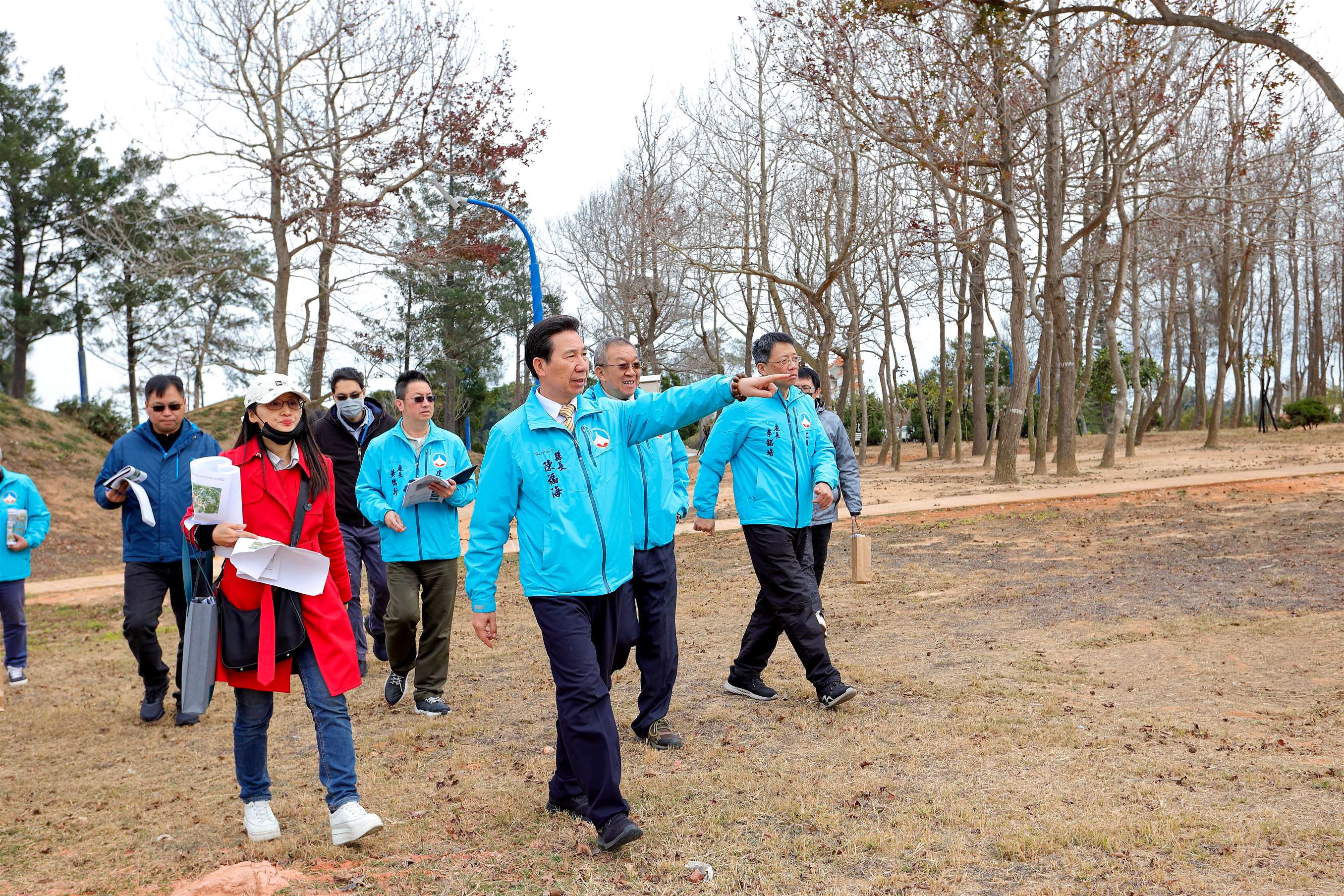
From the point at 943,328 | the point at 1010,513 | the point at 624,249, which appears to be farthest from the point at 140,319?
the point at 1010,513

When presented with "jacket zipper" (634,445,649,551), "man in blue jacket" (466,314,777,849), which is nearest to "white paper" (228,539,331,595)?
"man in blue jacket" (466,314,777,849)

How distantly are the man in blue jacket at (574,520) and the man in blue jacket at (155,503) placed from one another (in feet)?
10.0

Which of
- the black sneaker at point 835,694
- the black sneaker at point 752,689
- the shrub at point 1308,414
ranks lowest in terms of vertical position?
the black sneaker at point 752,689

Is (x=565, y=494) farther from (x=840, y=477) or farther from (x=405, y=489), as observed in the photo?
(x=840, y=477)

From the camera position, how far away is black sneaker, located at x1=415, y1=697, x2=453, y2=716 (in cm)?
625

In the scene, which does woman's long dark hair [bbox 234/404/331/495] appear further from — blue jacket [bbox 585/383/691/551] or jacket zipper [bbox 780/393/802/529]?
jacket zipper [bbox 780/393/802/529]

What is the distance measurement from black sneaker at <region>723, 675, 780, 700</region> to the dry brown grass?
0.39 feet

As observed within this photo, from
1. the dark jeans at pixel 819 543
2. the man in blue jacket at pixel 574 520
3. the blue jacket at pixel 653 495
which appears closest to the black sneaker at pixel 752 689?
the dark jeans at pixel 819 543

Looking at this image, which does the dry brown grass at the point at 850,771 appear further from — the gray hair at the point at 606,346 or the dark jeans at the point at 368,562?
the gray hair at the point at 606,346

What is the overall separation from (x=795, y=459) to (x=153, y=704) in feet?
13.8

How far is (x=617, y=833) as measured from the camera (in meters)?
3.83

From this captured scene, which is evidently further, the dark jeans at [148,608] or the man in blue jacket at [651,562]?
the dark jeans at [148,608]

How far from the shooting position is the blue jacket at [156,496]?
6.30 metres

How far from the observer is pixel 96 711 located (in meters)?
6.95
